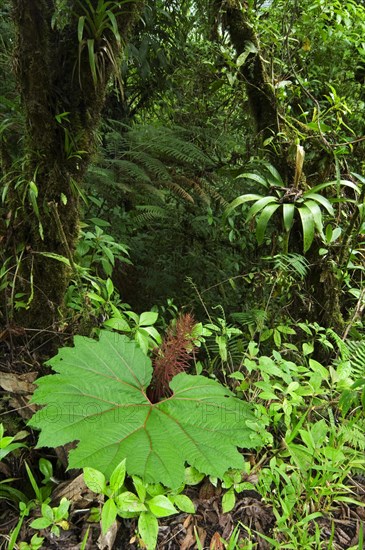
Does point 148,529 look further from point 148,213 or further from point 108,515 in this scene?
point 148,213

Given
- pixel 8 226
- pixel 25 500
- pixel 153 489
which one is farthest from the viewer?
pixel 8 226

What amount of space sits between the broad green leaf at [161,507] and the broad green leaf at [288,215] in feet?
3.79

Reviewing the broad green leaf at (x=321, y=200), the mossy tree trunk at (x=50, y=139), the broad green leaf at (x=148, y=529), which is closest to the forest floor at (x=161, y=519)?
the broad green leaf at (x=148, y=529)

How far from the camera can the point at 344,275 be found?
6.35 ft

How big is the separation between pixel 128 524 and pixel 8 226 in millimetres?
1082

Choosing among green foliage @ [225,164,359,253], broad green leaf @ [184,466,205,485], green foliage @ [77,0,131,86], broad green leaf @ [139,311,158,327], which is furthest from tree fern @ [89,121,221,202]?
broad green leaf @ [184,466,205,485]

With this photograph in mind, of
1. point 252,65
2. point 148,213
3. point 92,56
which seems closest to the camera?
point 92,56

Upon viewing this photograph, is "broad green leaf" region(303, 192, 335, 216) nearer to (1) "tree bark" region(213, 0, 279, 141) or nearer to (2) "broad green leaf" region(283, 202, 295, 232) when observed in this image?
(2) "broad green leaf" region(283, 202, 295, 232)

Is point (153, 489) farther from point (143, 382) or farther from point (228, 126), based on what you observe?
point (228, 126)

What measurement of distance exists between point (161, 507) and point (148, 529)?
0.18ft

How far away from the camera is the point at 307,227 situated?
1680mm

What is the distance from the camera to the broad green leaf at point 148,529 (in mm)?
930

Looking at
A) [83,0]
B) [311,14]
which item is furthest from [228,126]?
[83,0]

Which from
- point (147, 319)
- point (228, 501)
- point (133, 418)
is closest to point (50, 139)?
point (147, 319)
